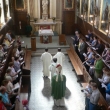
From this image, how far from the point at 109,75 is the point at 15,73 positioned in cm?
347

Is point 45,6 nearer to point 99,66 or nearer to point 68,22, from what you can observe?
point 68,22

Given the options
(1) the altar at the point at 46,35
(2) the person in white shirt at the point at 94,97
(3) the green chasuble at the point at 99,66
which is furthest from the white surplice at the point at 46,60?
(1) the altar at the point at 46,35

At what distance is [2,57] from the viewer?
8.92 m

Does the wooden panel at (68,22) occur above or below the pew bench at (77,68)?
above

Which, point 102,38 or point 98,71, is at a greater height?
point 102,38

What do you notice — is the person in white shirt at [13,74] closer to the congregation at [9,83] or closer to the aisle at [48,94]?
the congregation at [9,83]

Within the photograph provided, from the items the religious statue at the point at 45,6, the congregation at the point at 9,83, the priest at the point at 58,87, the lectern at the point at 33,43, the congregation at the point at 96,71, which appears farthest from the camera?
the religious statue at the point at 45,6

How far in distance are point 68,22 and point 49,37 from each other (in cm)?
333

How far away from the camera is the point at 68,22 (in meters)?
18.1

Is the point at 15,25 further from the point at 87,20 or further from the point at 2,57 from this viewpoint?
the point at 2,57

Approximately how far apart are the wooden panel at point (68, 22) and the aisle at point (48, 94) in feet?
25.6

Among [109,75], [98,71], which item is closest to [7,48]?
[98,71]

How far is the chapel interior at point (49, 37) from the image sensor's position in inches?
318

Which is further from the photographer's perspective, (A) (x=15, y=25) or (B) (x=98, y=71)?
(A) (x=15, y=25)
